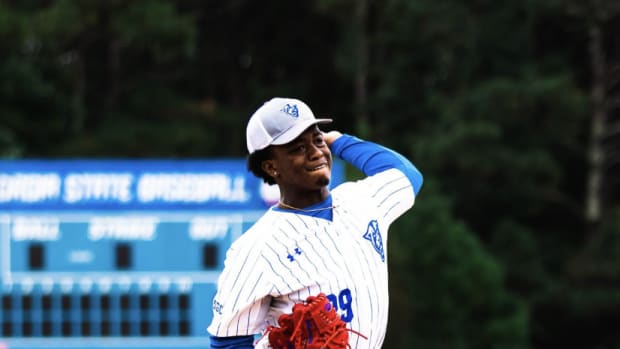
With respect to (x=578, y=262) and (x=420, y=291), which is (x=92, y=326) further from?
(x=578, y=262)

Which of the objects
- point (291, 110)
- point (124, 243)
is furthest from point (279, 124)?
point (124, 243)

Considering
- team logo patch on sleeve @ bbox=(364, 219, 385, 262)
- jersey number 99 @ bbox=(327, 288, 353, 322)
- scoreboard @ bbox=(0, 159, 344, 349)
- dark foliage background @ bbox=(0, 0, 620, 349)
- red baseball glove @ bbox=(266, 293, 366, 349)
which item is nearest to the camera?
red baseball glove @ bbox=(266, 293, 366, 349)

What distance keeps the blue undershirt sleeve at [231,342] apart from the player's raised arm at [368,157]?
2.16 feet

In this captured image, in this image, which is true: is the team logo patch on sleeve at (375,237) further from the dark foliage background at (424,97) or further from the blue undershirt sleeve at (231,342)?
the dark foliage background at (424,97)

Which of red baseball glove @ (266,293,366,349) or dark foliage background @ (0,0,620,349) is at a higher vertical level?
red baseball glove @ (266,293,366,349)

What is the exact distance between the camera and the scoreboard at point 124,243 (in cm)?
1203

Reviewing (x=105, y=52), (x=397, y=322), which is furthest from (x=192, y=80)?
(x=397, y=322)

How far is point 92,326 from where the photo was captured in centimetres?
1226

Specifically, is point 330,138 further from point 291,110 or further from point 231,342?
point 231,342

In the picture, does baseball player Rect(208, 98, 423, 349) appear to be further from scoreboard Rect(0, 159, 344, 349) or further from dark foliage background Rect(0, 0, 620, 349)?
dark foliage background Rect(0, 0, 620, 349)

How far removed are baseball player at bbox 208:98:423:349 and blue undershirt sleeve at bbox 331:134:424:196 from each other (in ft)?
0.81

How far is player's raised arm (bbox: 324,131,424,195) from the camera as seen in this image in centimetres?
362

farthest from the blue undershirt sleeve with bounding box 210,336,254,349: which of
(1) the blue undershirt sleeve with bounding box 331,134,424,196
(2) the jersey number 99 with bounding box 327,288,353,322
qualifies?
(1) the blue undershirt sleeve with bounding box 331,134,424,196

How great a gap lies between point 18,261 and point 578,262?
34.7ft
